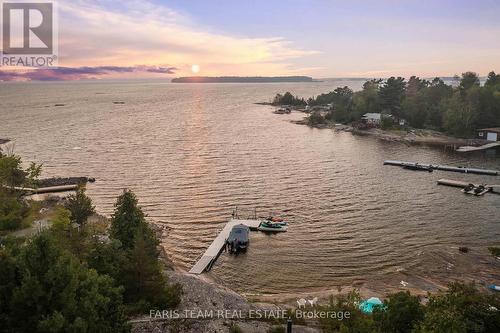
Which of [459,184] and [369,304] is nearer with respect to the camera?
[369,304]

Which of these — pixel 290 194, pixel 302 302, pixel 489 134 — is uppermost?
pixel 489 134

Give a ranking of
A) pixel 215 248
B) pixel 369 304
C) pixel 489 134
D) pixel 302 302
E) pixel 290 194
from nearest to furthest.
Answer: pixel 369 304, pixel 302 302, pixel 215 248, pixel 290 194, pixel 489 134

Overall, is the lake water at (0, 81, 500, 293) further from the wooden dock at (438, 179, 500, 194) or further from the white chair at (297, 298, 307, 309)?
the white chair at (297, 298, 307, 309)

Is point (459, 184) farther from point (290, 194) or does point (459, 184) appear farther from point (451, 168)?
point (290, 194)

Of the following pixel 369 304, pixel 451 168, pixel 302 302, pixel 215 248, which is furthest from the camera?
pixel 451 168

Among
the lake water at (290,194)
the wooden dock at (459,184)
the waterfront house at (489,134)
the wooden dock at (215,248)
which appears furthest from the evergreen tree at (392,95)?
the wooden dock at (215,248)

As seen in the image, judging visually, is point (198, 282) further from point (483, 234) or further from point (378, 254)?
point (483, 234)

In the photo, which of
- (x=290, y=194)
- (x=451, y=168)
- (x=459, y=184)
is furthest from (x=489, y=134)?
(x=290, y=194)
